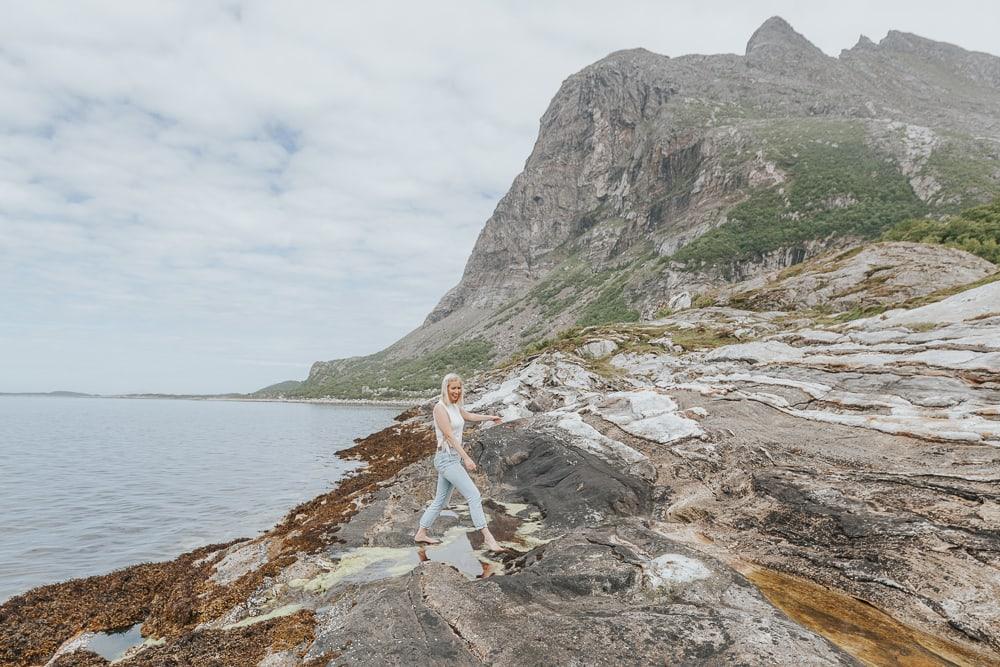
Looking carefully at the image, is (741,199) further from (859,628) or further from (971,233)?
(859,628)

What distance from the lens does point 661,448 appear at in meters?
14.0

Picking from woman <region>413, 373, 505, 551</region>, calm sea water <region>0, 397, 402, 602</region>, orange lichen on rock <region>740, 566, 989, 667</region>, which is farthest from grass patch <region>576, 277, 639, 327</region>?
orange lichen on rock <region>740, 566, 989, 667</region>

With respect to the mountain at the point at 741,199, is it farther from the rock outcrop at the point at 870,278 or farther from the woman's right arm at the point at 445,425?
the woman's right arm at the point at 445,425

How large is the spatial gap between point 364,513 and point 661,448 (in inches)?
361

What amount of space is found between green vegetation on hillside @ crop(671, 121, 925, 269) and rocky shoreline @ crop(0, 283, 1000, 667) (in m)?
110

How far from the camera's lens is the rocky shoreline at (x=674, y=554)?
6.10 m

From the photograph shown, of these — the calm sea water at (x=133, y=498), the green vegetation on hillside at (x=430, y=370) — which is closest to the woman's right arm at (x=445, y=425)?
the calm sea water at (x=133, y=498)

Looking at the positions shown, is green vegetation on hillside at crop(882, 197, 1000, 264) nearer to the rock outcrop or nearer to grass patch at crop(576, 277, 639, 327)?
the rock outcrop

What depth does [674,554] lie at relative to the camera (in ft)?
26.7

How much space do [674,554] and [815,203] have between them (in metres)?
139

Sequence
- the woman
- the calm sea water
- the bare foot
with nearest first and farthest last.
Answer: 1. the woman
2. the bare foot
3. the calm sea water

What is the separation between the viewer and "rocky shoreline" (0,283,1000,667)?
6.10 m

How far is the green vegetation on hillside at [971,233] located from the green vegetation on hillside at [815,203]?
58525 mm

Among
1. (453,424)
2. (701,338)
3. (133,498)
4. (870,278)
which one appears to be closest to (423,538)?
(453,424)
